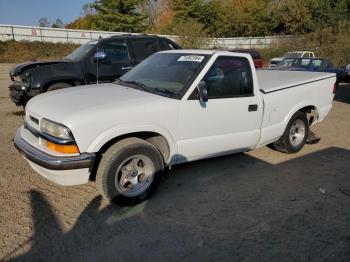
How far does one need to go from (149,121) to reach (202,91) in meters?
0.73

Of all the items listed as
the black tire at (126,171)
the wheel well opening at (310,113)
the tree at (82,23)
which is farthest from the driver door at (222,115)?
the tree at (82,23)

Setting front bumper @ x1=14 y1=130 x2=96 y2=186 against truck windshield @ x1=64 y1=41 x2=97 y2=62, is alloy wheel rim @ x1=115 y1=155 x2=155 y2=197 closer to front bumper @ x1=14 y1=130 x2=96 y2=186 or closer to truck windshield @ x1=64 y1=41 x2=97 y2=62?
front bumper @ x1=14 y1=130 x2=96 y2=186

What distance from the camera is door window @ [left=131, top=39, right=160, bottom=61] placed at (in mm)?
8172

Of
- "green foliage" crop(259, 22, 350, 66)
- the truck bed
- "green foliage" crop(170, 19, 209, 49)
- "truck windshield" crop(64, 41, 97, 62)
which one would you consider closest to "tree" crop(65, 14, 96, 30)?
"green foliage" crop(170, 19, 209, 49)

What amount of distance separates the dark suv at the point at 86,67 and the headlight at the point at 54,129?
3719mm

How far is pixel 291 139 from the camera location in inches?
233

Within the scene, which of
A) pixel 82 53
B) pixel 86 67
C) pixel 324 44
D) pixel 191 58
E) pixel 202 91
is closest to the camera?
pixel 202 91

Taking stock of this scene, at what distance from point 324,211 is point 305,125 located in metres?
2.37

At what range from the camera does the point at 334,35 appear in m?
35.6

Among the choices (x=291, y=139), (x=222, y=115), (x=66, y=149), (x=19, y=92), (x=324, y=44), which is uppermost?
(x=324, y=44)

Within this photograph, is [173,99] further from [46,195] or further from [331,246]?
[331,246]

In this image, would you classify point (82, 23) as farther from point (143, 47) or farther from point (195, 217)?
point (195, 217)

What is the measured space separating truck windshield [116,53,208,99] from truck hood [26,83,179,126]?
18 cm

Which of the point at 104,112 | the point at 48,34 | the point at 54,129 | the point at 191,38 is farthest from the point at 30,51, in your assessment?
the point at 104,112
